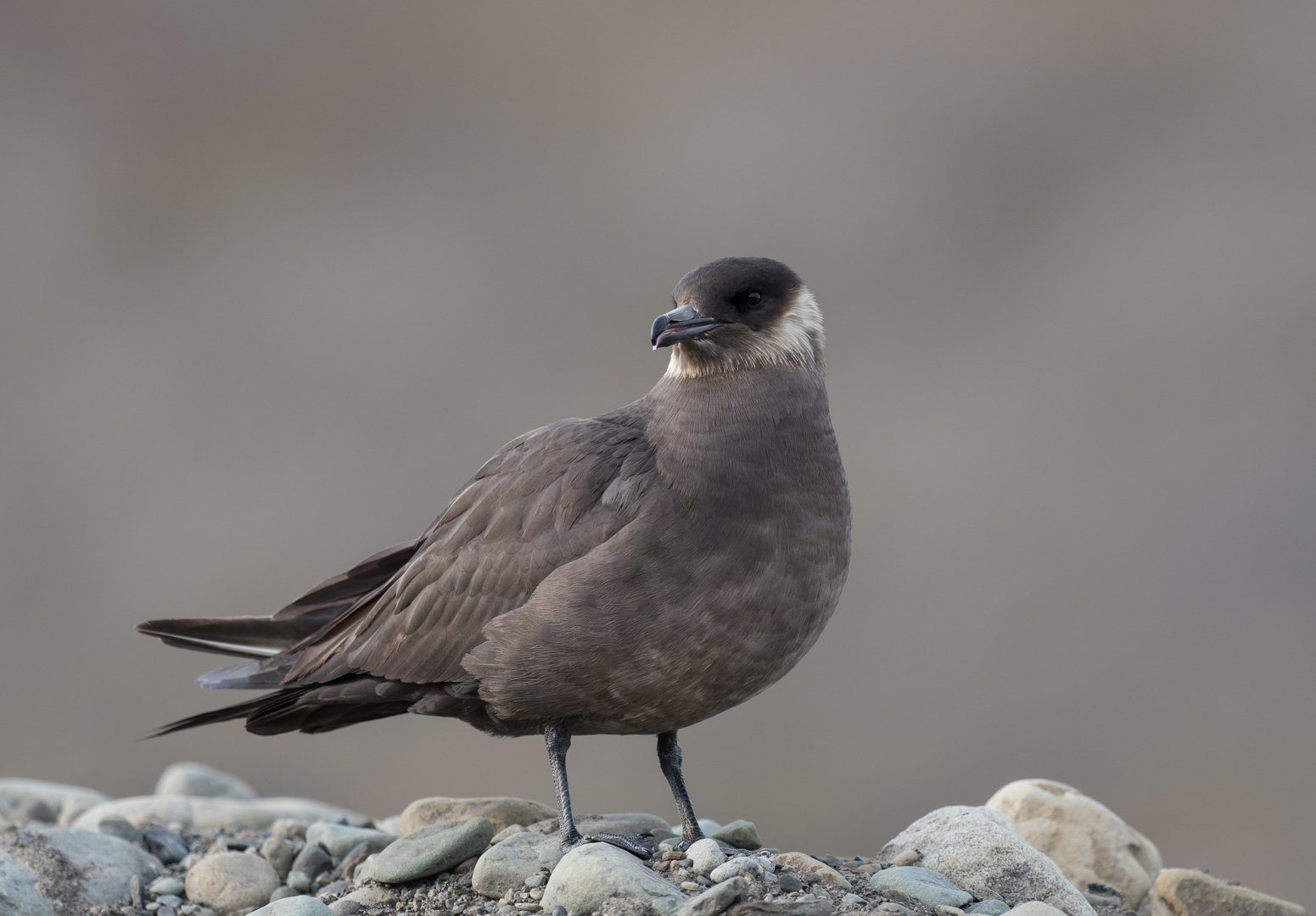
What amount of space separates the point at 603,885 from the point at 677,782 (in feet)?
4.03

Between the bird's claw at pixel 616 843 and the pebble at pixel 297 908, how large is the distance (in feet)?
3.26

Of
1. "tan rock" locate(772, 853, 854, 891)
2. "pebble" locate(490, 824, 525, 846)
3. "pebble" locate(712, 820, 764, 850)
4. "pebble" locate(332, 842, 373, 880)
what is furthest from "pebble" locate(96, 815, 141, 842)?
"tan rock" locate(772, 853, 854, 891)

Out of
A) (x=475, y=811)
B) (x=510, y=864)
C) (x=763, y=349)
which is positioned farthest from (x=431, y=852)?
(x=763, y=349)

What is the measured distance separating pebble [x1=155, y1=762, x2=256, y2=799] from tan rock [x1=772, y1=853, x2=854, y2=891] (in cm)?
512

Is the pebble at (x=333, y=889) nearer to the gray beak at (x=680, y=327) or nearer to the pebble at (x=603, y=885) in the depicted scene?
the pebble at (x=603, y=885)

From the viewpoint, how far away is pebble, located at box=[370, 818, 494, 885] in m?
5.28

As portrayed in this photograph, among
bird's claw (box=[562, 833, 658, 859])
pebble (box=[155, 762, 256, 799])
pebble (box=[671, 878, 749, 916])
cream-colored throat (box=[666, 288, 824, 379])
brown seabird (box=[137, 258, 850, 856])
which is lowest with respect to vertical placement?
pebble (box=[155, 762, 256, 799])

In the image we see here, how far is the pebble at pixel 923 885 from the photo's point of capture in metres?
5.05

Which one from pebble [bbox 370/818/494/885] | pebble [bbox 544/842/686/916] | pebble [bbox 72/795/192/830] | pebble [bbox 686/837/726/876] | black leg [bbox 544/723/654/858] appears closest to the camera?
pebble [bbox 544/842/686/916]

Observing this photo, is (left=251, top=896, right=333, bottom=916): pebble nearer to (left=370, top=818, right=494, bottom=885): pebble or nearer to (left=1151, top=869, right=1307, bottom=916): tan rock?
(left=370, top=818, right=494, bottom=885): pebble

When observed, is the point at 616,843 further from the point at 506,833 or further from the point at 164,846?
the point at 164,846

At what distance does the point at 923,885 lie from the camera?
5.12 m

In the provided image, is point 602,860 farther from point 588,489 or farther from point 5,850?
point 5,850

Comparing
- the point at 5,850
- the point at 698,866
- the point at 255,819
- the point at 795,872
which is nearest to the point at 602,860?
the point at 698,866
